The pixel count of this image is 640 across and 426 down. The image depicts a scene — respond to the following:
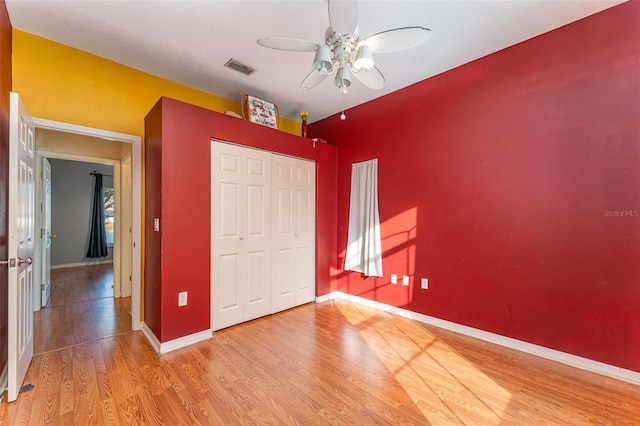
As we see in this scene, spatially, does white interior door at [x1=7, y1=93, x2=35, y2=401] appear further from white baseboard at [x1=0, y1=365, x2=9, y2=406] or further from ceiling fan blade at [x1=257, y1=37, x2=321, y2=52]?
ceiling fan blade at [x1=257, y1=37, x2=321, y2=52]

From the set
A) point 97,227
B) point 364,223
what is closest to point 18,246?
point 364,223

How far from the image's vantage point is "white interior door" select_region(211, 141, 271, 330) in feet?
9.45

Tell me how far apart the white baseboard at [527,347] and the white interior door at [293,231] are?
3.27 ft

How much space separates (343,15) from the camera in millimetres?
1607

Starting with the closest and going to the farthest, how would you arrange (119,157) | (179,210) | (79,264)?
(179,210) → (119,157) → (79,264)

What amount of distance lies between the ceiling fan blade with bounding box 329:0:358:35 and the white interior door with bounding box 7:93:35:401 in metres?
2.12

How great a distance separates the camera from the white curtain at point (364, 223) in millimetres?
3570

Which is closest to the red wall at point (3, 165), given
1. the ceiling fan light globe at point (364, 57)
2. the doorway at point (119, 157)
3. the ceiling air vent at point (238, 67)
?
the doorway at point (119, 157)

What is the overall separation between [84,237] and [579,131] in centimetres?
893

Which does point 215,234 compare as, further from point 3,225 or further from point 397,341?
point 397,341

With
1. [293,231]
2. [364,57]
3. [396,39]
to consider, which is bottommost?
[293,231]

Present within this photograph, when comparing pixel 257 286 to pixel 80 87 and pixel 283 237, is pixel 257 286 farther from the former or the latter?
pixel 80 87

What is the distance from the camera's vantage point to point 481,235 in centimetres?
275

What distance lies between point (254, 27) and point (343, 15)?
1.04m
